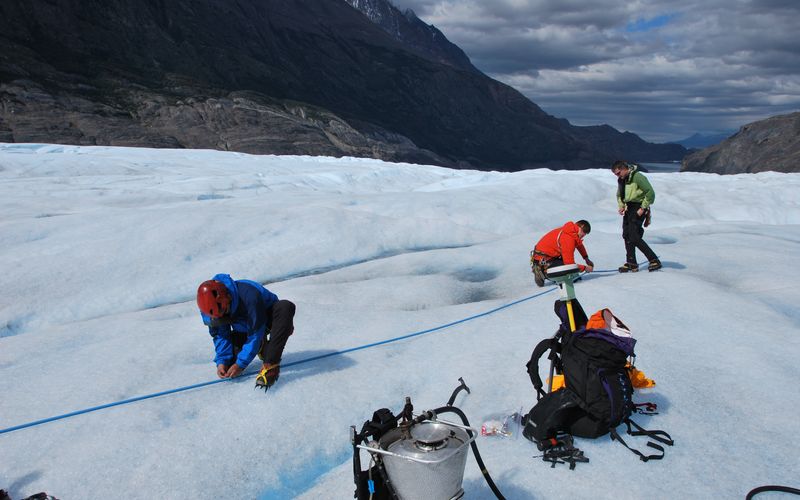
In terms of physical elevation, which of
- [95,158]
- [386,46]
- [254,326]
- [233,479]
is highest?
[386,46]

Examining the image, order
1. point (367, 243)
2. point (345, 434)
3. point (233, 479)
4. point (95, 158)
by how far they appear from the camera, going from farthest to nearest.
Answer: point (95, 158) < point (367, 243) < point (345, 434) < point (233, 479)

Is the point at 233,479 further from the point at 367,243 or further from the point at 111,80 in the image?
the point at 111,80

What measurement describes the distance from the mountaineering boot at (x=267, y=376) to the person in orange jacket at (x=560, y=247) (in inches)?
127

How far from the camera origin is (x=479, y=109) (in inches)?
6575

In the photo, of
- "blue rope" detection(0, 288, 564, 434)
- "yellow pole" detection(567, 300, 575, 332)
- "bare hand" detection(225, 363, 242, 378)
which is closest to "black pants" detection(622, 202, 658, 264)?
"blue rope" detection(0, 288, 564, 434)

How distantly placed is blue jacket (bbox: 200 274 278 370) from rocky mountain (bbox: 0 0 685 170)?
65.0 m

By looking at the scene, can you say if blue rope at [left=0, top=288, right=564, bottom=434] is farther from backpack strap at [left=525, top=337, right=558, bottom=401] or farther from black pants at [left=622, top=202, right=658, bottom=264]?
black pants at [left=622, top=202, right=658, bottom=264]

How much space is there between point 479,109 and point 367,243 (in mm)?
166043

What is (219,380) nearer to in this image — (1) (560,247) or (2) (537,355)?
(2) (537,355)

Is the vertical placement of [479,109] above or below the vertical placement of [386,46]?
below

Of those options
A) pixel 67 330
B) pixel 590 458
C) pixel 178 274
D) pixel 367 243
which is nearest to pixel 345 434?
pixel 590 458

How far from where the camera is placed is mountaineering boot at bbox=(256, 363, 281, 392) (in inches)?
146

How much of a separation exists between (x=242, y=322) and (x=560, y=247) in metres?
3.68

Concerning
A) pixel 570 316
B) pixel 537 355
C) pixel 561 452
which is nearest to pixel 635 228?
pixel 570 316
